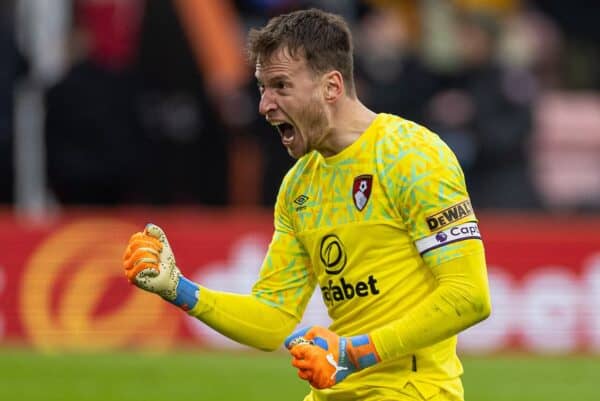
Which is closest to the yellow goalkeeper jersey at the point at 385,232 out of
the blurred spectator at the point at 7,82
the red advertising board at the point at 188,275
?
the red advertising board at the point at 188,275

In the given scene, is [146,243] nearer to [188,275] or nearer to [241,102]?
[188,275]

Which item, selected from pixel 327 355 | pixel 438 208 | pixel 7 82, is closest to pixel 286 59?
pixel 438 208

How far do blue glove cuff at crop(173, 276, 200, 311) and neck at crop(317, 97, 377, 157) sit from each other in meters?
0.83

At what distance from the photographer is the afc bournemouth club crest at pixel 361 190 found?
6242mm

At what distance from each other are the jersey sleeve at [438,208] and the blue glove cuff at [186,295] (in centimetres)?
109

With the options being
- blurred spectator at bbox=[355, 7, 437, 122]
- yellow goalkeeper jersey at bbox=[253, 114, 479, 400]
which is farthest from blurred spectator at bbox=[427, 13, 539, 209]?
yellow goalkeeper jersey at bbox=[253, 114, 479, 400]

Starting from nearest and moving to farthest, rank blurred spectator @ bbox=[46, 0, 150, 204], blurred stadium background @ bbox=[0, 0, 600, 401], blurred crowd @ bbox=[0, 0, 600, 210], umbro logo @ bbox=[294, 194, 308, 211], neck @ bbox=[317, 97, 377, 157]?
neck @ bbox=[317, 97, 377, 157] → umbro logo @ bbox=[294, 194, 308, 211] → blurred stadium background @ bbox=[0, 0, 600, 401] → blurred spectator @ bbox=[46, 0, 150, 204] → blurred crowd @ bbox=[0, 0, 600, 210]

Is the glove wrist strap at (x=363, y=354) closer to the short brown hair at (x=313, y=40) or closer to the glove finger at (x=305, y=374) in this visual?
the glove finger at (x=305, y=374)

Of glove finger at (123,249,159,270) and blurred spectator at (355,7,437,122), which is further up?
blurred spectator at (355,7,437,122)

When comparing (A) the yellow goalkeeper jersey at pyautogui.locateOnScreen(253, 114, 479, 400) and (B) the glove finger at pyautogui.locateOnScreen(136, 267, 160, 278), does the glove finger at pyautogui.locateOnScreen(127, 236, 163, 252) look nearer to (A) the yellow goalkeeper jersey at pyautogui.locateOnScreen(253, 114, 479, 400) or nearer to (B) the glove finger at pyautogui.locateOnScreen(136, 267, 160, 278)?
(B) the glove finger at pyautogui.locateOnScreen(136, 267, 160, 278)

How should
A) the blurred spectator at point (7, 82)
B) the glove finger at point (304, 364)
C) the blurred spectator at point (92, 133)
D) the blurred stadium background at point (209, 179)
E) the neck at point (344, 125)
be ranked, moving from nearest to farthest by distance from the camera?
the glove finger at point (304, 364) → the neck at point (344, 125) → the blurred stadium background at point (209, 179) → the blurred spectator at point (92, 133) → the blurred spectator at point (7, 82)

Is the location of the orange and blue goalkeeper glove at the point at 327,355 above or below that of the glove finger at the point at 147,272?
→ below

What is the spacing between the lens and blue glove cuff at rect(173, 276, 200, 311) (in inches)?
259

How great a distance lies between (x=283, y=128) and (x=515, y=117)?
31.9ft
